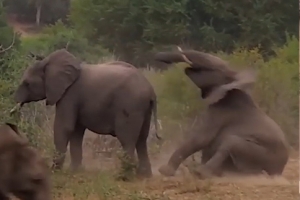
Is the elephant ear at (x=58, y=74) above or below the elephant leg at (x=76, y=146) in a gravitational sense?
above

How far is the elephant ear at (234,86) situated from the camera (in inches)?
310

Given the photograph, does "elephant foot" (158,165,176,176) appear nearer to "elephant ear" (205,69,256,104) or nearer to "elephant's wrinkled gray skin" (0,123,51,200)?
"elephant ear" (205,69,256,104)

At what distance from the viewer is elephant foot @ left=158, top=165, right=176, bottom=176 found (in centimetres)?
781

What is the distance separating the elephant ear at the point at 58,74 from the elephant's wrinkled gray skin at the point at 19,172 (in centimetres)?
323

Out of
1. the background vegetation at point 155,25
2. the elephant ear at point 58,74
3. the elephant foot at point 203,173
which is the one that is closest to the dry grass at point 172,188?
the elephant foot at point 203,173

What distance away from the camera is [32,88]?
8258 millimetres

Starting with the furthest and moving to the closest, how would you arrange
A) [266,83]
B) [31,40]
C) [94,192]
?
[31,40] → [266,83] → [94,192]

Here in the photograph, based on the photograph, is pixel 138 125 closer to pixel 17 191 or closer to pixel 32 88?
pixel 32 88

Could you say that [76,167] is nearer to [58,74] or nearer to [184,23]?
[58,74]

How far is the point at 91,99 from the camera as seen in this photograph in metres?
8.12

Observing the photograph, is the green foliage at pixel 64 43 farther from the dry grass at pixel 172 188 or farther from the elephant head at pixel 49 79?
the dry grass at pixel 172 188

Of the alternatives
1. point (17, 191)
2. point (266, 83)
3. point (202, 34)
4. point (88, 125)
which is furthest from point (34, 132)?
point (202, 34)

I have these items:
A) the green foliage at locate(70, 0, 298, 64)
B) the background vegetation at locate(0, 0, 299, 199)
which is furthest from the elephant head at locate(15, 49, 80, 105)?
the green foliage at locate(70, 0, 298, 64)

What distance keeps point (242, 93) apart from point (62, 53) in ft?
5.98
